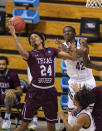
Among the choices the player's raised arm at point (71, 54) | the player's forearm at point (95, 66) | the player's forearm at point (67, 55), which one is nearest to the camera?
the player's forearm at point (95, 66)

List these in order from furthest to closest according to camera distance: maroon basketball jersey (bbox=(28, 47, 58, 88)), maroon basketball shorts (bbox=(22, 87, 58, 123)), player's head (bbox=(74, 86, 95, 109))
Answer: maroon basketball shorts (bbox=(22, 87, 58, 123)) → maroon basketball jersey (bbox=(28, 47, 58, 88)) → player's head (bbox=(74, 86, 95, 109))

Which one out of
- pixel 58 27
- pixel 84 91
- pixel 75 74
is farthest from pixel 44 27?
pixel 84 91

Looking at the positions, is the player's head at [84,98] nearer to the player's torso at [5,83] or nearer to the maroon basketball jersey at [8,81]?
the maroon basketball jersey at [8,81]

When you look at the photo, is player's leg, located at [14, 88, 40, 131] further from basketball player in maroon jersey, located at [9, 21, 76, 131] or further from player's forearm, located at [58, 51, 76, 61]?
player's forearm, located at [58, 51, 76, 61]

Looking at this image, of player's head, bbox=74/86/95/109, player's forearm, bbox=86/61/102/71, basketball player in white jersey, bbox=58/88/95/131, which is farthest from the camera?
player's forearm, bbox=86/61/102/71

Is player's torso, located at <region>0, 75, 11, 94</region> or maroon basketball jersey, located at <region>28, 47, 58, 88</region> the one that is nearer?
maroon basketball jersey, located at <region>28, 47, 58, 88</region>

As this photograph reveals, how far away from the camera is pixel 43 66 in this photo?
5742mm

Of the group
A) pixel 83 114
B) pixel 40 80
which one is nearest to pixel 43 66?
pixel 40 80

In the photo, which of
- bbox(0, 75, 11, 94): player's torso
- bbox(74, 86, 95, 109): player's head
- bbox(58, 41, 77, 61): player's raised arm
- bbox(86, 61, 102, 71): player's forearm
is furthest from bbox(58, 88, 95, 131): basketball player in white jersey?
bbox(0, 75, 11, 94): player's torso

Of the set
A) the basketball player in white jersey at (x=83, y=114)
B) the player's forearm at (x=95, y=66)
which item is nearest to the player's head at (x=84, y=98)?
the basketball player in white jersey at (x=83, y=114)

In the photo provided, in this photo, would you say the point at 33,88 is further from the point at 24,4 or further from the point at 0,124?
the point at 24,4

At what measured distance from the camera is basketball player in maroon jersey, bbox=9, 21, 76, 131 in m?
5.74

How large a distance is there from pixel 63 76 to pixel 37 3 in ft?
5.88

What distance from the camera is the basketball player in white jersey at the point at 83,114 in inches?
167
